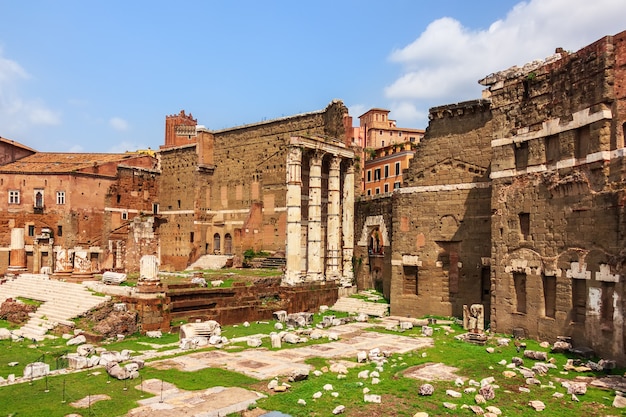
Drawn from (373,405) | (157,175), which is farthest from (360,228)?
(157,175)

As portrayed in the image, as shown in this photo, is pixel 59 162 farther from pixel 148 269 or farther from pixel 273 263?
pixel 148 269

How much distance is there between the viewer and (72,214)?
4375 cm

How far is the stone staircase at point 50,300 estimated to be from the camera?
66.5 ft

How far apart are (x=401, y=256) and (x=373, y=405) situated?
13707 mm

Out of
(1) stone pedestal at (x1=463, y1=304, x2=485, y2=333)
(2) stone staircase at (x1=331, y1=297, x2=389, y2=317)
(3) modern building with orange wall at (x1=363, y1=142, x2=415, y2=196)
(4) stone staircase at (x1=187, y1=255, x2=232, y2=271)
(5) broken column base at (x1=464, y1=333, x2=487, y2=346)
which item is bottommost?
(2) stone staircase at (x1=331, y1=297, x2=389, y2=317)

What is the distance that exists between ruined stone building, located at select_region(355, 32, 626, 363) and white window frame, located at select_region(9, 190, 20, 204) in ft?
107

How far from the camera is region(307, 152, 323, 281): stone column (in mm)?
28984

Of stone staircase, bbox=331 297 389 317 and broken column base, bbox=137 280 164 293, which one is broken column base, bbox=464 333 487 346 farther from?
broken column base, bbox=137 280 164 293

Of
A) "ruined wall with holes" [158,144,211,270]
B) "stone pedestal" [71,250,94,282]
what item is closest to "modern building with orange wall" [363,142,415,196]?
"ruined wall with holes" [158,144,211,270]

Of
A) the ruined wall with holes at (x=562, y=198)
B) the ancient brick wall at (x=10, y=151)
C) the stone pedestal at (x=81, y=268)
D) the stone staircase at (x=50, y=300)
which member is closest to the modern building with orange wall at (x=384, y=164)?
the ruined wall with holes at (x=562, y=198)

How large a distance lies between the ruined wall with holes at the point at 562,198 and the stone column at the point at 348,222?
1255 centimetres

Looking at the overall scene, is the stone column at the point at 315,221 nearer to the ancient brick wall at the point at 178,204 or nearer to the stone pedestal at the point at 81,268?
the stone pedestal at the point at 81,268

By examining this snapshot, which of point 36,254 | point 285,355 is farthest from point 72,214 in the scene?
point 285,355

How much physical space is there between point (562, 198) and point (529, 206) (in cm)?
136
